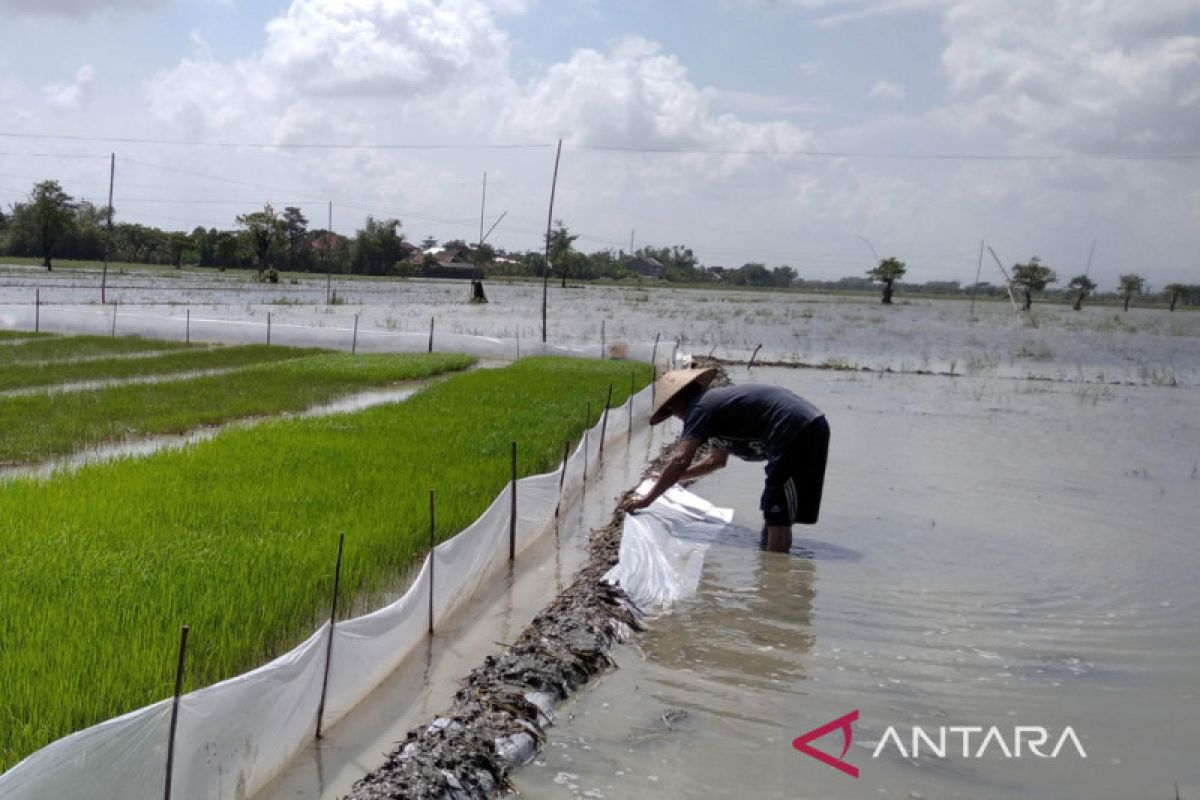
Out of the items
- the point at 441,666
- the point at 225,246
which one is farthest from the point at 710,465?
the point at 225,246

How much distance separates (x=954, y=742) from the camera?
3.68m

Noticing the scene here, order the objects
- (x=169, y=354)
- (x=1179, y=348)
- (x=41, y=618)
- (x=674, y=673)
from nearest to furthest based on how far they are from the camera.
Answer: (x=41, y=618)
(x=674, y=673)
(x=169, y=354)
(x=1179, y=348)

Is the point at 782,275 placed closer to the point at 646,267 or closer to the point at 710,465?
the point at 646,267

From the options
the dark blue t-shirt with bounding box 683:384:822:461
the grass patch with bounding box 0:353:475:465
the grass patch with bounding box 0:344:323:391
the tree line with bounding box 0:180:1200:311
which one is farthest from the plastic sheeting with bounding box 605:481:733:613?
the tree line with bounding box 0:180:1200:311

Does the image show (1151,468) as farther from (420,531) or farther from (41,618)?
(41,618)

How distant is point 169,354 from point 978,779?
15.2 m

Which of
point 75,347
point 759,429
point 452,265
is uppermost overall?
point 452,265

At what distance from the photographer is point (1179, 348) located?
98.0 feet

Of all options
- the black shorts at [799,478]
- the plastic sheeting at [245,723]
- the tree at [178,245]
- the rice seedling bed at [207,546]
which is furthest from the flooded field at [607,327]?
the tree at [178,245]

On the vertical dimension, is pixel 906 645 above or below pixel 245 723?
below

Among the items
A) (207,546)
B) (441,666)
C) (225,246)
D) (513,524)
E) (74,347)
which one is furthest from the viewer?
(225,246)

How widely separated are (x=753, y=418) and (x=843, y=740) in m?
2.23

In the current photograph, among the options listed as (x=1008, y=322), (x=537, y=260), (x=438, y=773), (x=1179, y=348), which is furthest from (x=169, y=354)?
(x=537, y=260)

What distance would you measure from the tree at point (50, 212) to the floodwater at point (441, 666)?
144ft
